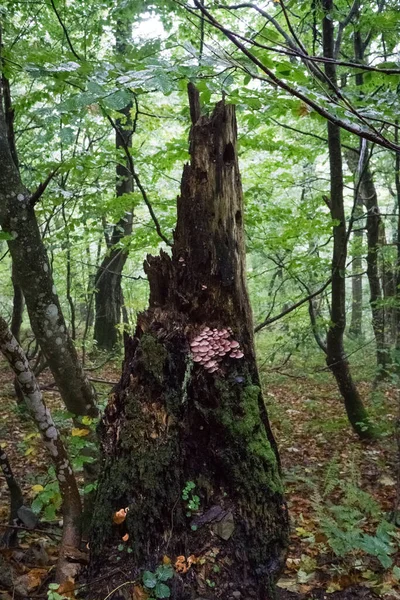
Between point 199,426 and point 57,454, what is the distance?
976 mm

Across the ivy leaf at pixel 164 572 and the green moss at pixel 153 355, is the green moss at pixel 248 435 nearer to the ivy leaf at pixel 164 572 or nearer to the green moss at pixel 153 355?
the green moss at pixel 153 355

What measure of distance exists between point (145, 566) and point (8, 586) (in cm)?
91

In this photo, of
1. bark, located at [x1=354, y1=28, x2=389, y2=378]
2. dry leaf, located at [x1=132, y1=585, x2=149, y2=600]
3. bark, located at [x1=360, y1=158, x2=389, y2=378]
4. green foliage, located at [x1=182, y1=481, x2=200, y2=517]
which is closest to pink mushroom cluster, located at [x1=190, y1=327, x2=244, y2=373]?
green foliage, located at [x1=182, y1=481, x2=200, y2=517]

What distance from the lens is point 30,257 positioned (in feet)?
10.9

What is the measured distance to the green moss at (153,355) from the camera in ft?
9.38

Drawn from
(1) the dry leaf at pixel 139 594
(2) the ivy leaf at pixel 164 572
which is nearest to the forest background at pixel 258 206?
(1) the dry leaf at pixel 139 594

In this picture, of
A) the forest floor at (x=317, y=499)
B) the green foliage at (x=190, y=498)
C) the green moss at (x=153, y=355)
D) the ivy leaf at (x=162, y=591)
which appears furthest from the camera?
the forest floor at (x=317, y=499)

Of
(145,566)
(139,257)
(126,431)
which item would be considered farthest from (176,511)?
(139,257)

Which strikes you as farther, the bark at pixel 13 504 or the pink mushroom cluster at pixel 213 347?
the bark at pixel 13 504

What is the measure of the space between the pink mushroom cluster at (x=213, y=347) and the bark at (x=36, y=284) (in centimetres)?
117

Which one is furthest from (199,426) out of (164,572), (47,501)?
(47,501)

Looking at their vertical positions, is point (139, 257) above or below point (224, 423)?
above

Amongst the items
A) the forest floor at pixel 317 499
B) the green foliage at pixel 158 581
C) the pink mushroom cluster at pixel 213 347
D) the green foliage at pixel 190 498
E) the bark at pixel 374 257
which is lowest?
the forest floor at pixel 317 499

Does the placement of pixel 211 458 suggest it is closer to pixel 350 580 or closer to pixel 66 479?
pixel 66 479
